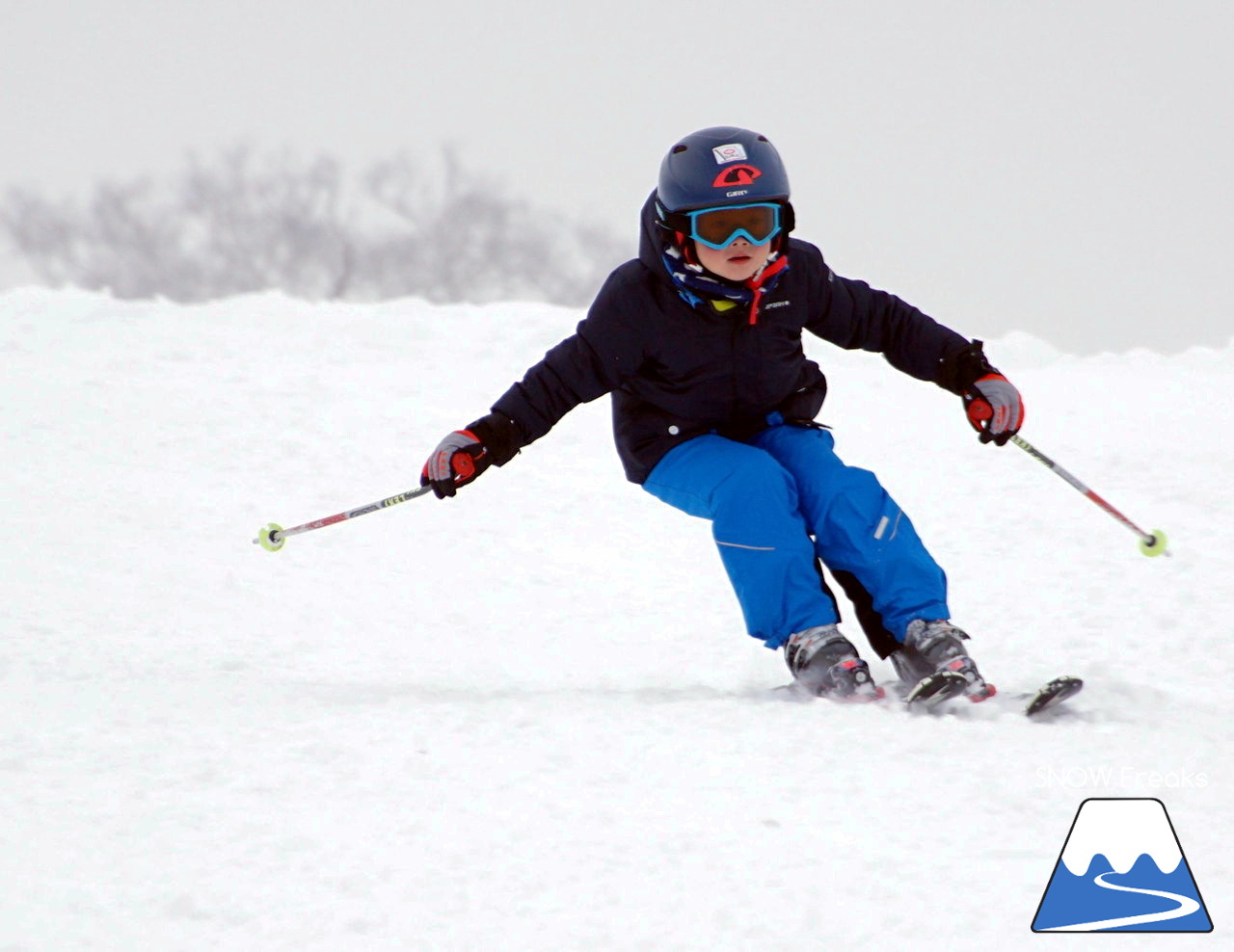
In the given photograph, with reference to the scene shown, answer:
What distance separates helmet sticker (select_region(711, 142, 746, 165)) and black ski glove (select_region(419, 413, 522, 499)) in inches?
35.8

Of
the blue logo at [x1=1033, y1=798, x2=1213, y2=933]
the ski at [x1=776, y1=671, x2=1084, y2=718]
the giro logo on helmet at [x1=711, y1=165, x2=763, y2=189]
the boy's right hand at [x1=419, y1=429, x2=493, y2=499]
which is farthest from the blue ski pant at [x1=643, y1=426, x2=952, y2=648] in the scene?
the blue logo at [x1=1033, y1=798, x2=1213, y2=933]

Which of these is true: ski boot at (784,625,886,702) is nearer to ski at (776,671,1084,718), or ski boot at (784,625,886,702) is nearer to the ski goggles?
ski at (776,671,1084,718)

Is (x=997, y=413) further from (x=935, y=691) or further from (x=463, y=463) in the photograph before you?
(x=463, y=463)

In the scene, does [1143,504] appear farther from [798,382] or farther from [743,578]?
[743,578]

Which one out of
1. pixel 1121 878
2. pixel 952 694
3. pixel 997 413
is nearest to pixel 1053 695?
pixel 952 694

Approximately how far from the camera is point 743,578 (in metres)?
3.17

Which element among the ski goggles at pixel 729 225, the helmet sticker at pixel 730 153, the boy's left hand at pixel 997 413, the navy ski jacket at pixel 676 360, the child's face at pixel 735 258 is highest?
the helmet sticker at pixel 730 153

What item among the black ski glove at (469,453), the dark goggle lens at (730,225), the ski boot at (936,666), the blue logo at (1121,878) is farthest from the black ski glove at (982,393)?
the blue logo at (1121,878)

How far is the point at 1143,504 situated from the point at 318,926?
4.86 meters

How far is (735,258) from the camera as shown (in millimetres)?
3311

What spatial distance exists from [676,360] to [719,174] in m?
0.51

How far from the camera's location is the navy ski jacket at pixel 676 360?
11.2 feet

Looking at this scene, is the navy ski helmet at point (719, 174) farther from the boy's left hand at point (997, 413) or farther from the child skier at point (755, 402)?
Result: the boy's left hand at point (997, 413)

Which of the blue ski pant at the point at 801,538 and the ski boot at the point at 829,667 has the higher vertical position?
the blue ski pant at the point at 801,538
